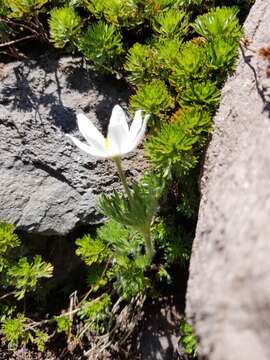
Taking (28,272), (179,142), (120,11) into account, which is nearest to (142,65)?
(120,11)

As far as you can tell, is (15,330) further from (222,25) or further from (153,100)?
(222,25)

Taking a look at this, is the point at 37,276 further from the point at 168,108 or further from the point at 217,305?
the point at 217,305

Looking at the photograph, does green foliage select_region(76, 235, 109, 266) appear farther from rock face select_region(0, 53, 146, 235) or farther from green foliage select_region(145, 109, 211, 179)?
green foliage select_region(145, 109, 211, 179)

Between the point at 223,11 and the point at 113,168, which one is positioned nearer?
the point at 223,11

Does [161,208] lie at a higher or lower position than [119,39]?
lower

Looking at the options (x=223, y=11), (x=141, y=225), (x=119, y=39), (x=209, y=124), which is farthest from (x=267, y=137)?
Result: (x=119, y=39)
